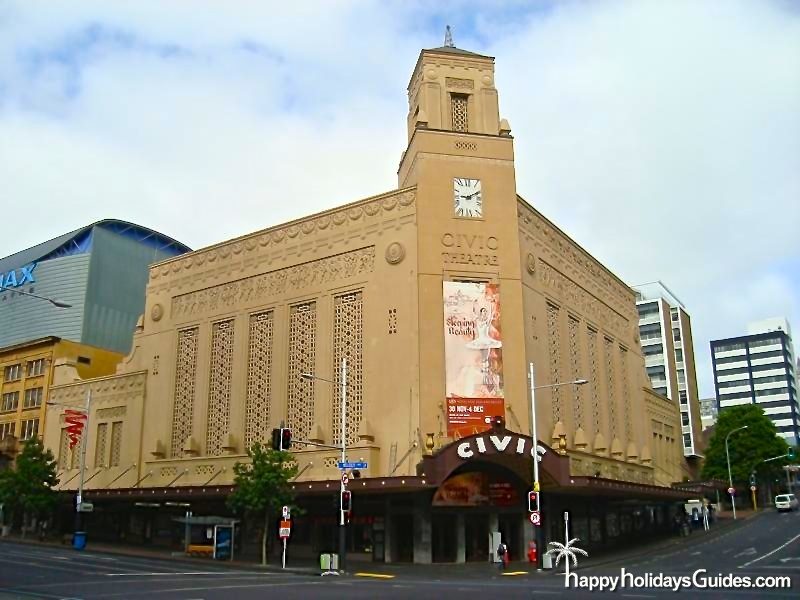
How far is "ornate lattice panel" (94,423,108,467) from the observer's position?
192 feet

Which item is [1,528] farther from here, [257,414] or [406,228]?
[406,228]

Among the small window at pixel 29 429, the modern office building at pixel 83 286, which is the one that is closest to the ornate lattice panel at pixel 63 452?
the small window at pixel 29 429

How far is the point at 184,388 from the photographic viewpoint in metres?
54.2

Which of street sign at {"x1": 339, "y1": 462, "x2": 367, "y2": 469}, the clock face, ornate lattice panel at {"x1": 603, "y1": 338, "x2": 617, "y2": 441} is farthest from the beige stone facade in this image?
street sign at {"x1": 339, "y1": 462, "x2": 367, "y2": 469}

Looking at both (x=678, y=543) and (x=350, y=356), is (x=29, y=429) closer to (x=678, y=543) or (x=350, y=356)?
(x=350, y=356)

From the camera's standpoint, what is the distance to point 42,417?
215 ft

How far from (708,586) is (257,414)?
3159cm

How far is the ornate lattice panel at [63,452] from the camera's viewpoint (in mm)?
61219

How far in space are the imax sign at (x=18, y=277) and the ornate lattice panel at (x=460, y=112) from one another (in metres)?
54.1

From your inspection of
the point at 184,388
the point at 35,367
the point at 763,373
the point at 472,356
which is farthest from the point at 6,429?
the point at 763,373

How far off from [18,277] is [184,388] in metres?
39.7

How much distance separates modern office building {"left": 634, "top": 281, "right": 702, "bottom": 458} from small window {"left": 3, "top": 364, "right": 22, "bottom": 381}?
256ft

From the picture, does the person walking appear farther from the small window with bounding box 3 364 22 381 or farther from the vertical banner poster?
the small window with bounding box 3 364 22 381

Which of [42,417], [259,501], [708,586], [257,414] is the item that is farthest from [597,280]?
[42,417]
